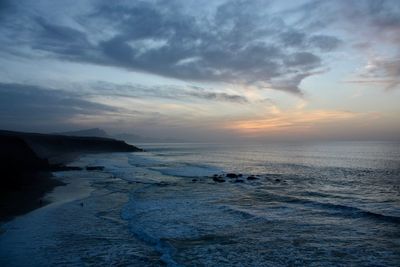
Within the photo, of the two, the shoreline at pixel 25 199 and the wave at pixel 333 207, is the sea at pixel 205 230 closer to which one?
the wave at pixel 333 207

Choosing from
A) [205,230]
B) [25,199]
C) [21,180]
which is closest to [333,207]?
[205,230]

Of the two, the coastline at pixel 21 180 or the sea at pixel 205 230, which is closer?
the sea at pixel 205 230

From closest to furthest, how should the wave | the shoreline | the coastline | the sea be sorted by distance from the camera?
1. the sea
2. the shoreline
3. the wave
4. the coastline

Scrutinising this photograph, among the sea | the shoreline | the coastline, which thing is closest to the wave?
the sea

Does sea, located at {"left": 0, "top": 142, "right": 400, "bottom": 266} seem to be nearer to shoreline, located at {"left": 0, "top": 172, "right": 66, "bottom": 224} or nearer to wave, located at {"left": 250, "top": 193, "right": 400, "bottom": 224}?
wave, located at {"left": 250, "top": 193, "right": 400, "bottom": 224}

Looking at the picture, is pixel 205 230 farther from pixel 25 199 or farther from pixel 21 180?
pixel 21 180

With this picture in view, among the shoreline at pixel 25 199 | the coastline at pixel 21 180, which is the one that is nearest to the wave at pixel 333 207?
the shoreline at pixel 25 199

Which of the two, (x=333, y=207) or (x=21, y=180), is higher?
(x=21, y=180)

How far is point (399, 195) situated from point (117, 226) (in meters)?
24.3

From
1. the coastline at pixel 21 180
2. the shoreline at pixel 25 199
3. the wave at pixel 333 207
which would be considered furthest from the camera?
the coastline at pixel 21 180

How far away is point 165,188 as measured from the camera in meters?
33.2

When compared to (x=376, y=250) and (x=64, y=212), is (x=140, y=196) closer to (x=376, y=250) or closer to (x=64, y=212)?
(x=64, y=212)

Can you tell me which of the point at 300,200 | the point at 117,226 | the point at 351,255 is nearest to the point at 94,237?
the point at 117,226

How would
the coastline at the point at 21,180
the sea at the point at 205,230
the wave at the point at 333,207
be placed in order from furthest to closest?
the coastline at the point at 21,180
the wave at the point at 333,207
the sea at the point at 205,230
